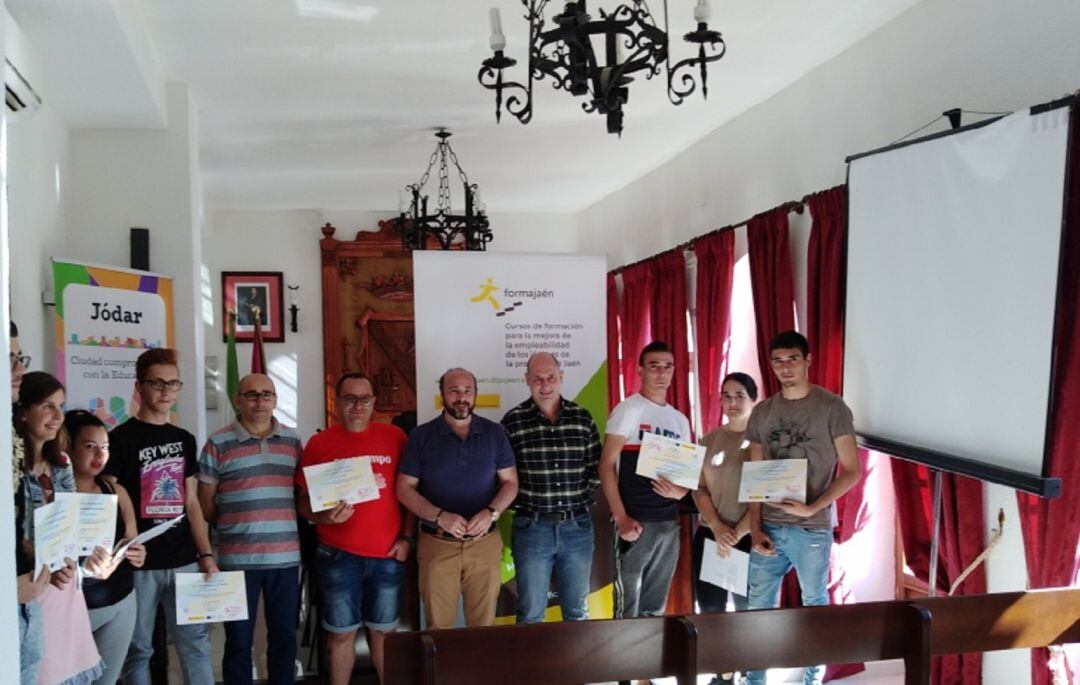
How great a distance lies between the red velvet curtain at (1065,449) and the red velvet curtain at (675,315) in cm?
335

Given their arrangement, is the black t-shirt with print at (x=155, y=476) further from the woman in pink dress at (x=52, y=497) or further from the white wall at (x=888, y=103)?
the white wall at (x=888, y=103)

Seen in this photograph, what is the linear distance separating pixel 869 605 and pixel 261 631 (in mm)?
3348

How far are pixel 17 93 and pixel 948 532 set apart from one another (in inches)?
149

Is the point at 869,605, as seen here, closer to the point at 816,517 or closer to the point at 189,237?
the point at 816,517

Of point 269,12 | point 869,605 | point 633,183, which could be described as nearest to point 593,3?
point 269,12

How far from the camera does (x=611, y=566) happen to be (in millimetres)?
3963

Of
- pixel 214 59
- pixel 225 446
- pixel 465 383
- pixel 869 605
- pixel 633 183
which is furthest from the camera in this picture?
pixel 633 183

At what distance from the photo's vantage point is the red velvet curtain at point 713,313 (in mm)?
5391

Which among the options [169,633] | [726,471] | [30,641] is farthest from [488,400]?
[30,641]

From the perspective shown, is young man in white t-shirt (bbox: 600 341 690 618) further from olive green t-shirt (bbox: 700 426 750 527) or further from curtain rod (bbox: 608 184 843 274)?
curtain rod (bbox: 608 184 843 274)

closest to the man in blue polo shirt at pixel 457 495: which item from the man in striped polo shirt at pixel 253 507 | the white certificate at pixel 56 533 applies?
the man in striped polo shirt at pixel 253 507

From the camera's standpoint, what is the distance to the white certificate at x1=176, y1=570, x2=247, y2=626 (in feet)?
9.57

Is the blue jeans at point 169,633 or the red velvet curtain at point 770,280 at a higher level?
the red velvet curtain at point 770,280

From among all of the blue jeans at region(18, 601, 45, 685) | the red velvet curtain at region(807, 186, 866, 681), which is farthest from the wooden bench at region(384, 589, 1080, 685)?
the red velvet curtain at region(807, 186, 866, 681)
